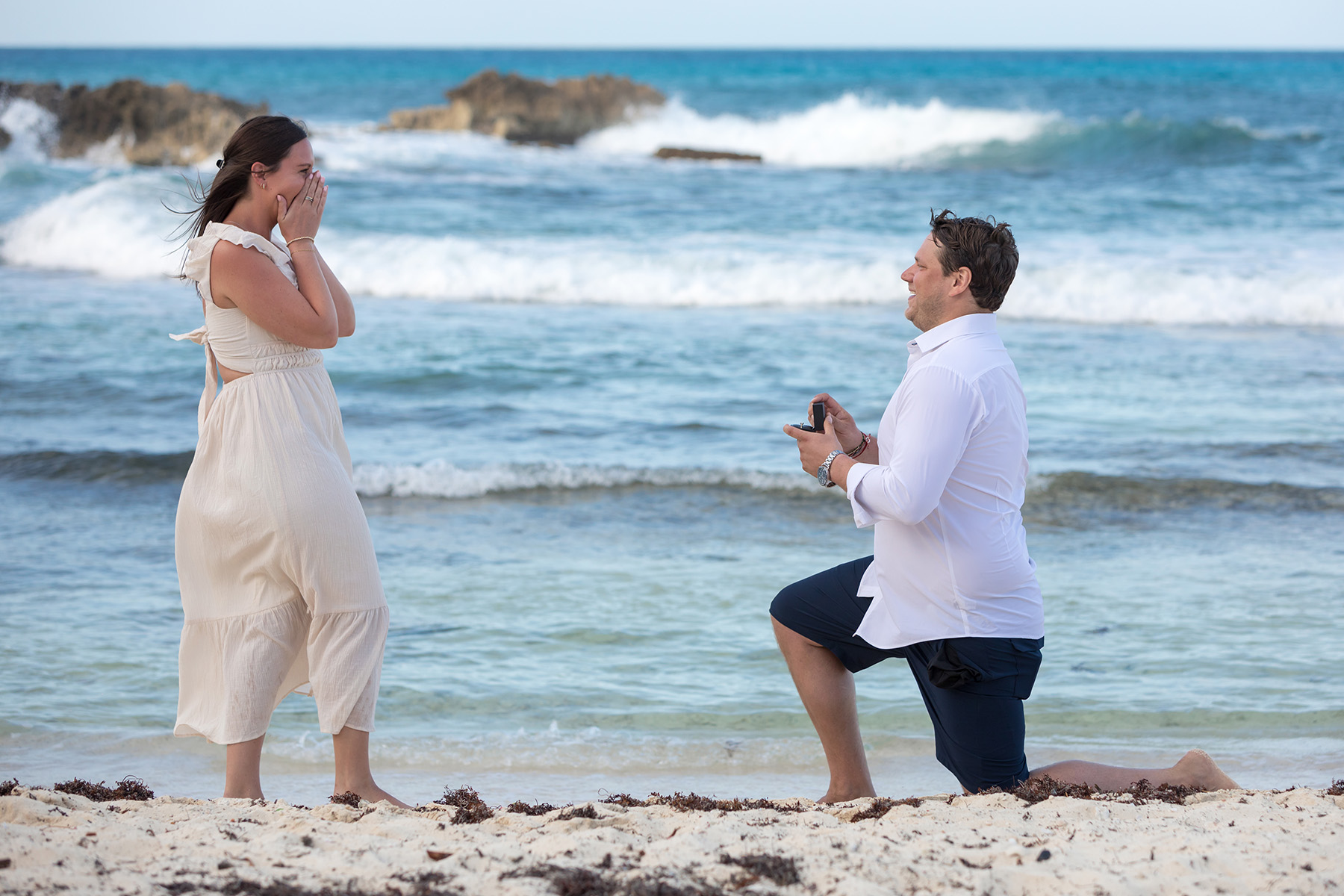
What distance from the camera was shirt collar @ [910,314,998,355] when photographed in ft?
9.53

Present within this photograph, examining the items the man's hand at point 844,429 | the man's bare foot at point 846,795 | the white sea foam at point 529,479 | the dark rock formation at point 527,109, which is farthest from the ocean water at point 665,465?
the dark rock formation at point 527,109

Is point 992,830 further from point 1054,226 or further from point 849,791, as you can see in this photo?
point 1054,226

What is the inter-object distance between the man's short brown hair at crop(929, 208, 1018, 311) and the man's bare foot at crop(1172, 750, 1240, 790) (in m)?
1.45

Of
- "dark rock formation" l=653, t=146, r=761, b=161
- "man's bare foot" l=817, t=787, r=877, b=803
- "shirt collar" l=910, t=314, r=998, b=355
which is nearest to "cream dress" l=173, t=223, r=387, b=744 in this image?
"man's bare foot" l=817, t=787, r=877, b=803

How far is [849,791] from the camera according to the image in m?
3.34

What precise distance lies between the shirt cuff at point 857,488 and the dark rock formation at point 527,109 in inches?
1283

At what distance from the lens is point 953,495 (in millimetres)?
2900

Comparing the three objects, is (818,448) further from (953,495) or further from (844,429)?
(953,495)

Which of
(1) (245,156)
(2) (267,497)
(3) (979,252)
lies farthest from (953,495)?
(1) (245,156)

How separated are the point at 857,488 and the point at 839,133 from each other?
3387 centimetres

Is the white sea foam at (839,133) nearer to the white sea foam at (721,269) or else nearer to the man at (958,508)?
A: the white sea foam at (721,269)

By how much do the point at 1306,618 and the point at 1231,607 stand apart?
0.31m

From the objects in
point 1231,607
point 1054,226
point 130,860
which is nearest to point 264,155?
point 130,860

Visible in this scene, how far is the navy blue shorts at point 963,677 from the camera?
2943 mm
